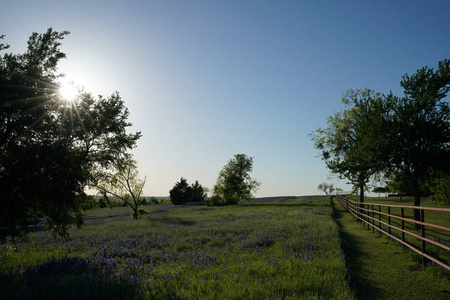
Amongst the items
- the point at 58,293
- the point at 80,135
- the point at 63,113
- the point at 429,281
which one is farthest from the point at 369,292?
the point at 63,113

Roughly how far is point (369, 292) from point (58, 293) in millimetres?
6469

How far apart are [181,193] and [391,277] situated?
263ft

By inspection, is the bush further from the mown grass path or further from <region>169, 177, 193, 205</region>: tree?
the mown grass path

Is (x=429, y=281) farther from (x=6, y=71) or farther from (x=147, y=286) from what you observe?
(x=6, y=71)

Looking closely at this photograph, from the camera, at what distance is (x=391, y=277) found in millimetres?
6801

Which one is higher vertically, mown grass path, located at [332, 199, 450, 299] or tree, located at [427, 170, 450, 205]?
tree, located at [427, 170, 450, 205]

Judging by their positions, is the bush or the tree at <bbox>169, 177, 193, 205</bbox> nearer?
the bush

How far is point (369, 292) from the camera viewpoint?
18.9 ft

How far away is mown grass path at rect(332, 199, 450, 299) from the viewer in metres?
5.68

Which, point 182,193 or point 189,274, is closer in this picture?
point 189,274

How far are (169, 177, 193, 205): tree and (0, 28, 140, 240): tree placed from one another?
73.4m

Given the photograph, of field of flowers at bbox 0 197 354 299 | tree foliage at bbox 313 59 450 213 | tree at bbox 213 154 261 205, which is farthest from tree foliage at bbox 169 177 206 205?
field of flowers at bbox 0 197 354 299

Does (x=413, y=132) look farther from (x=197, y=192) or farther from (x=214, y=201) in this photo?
(x=197, y=192)

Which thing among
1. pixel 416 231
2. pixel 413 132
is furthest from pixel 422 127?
pixel 416 231
